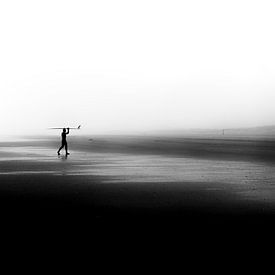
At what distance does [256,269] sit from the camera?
669cm

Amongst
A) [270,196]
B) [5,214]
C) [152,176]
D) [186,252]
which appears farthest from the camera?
[152,176]

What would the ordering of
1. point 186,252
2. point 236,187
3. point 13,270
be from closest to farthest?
point 13,270
point 186,252
point 236,187

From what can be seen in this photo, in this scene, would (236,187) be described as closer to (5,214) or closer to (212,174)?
(212,174)

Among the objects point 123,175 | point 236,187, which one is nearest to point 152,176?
point 123,175

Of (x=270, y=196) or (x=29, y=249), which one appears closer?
(x=29, y=249)

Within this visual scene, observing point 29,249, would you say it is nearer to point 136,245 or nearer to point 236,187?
point 136,245

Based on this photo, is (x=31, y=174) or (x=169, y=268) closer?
(x=169, y=268)

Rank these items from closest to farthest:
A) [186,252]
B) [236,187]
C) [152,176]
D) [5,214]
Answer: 1. [186,252]
2. [5,214]
3. [236,187]
4. [152,176]

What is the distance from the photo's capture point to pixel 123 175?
21453 millimetres

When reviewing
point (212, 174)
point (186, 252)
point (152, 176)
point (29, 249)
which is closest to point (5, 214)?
point (29, 249)

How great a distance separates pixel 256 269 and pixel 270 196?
7733 millimetres

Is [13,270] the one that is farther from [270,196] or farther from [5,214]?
[270,196]

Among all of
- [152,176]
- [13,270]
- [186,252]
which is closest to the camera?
[13,270]

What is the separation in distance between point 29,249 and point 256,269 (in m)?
A: 3.81
